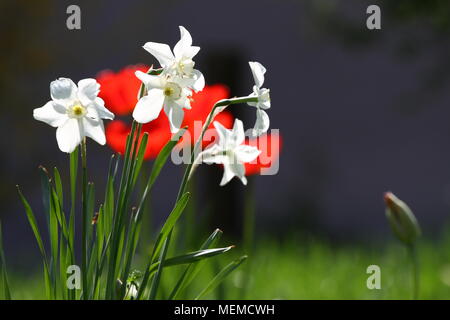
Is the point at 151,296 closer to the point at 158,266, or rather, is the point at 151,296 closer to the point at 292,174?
the point at 158,266

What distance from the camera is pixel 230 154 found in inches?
39.4

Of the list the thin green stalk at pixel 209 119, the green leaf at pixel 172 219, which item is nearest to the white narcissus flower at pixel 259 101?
the thin green stalk at pixel 209 119

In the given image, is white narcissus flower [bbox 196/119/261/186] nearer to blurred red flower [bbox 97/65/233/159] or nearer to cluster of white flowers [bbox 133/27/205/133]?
cluster of white flowers [bbox 133/27/205/133]

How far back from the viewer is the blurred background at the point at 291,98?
440cm

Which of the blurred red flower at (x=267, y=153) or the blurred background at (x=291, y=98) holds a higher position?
the blurred background at (x=291, y=98)

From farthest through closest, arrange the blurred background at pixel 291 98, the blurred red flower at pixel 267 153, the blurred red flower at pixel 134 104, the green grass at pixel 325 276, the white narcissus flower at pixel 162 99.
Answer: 1. the blurred background at pixel 291 98
2. the green grass at pixel 325 276
3. the blurred red flower at pixel 267 153
4. the blurred red flower at pixel 134 104
5. the white narcissus flower at pixel 162 99

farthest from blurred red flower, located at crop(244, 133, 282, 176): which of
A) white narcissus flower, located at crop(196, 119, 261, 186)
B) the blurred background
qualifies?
the blurred background

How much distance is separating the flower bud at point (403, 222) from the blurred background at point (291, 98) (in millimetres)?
2636

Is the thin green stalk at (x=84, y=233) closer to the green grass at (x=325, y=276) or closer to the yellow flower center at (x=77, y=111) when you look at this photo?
the yellow flower center at (x=77, y=111)

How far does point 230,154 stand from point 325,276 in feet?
4.98

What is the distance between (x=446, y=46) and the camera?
439cm

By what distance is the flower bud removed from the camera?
1402 millimetres

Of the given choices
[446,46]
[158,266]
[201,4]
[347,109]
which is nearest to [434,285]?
[158,266]
